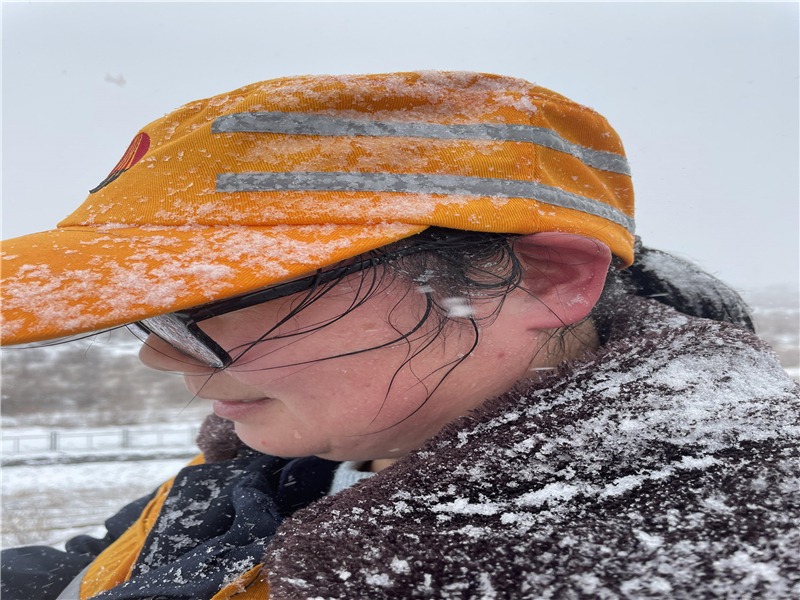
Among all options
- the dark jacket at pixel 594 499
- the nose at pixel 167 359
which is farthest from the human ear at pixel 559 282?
the nose at pixel 167 359

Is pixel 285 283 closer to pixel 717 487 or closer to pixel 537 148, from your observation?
pixel 537 148

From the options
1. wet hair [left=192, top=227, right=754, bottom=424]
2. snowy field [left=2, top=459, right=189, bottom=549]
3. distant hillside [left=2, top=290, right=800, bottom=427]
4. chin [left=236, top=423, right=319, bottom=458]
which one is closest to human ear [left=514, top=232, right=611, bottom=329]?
wet hair [left=192, top=227, right=754, bottom=424]

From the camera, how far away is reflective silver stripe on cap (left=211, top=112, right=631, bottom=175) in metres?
0.97

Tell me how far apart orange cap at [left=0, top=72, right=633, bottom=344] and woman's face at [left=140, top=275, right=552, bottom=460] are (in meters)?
0.16

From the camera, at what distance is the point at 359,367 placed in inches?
41.0

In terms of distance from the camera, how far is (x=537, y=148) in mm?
1024

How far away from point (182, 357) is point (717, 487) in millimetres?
1000

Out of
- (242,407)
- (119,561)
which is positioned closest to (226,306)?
(242,407)

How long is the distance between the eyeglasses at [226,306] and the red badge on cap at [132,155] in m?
0.32

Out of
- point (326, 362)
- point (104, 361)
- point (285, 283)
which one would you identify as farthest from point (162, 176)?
point (104, 361)

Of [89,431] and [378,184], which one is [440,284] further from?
[89,431]

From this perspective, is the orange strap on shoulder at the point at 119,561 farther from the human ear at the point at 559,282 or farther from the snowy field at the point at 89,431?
the human ear at the point at 559,282

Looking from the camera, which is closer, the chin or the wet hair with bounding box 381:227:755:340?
the wet hair with bounding box 381:227:755:340

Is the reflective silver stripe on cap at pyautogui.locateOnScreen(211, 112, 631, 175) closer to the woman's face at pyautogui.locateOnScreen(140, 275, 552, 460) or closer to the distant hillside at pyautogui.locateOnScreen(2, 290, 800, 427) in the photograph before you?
the woman's face at pyautogui.locateOnScreen(140, 275, 552, 460)
